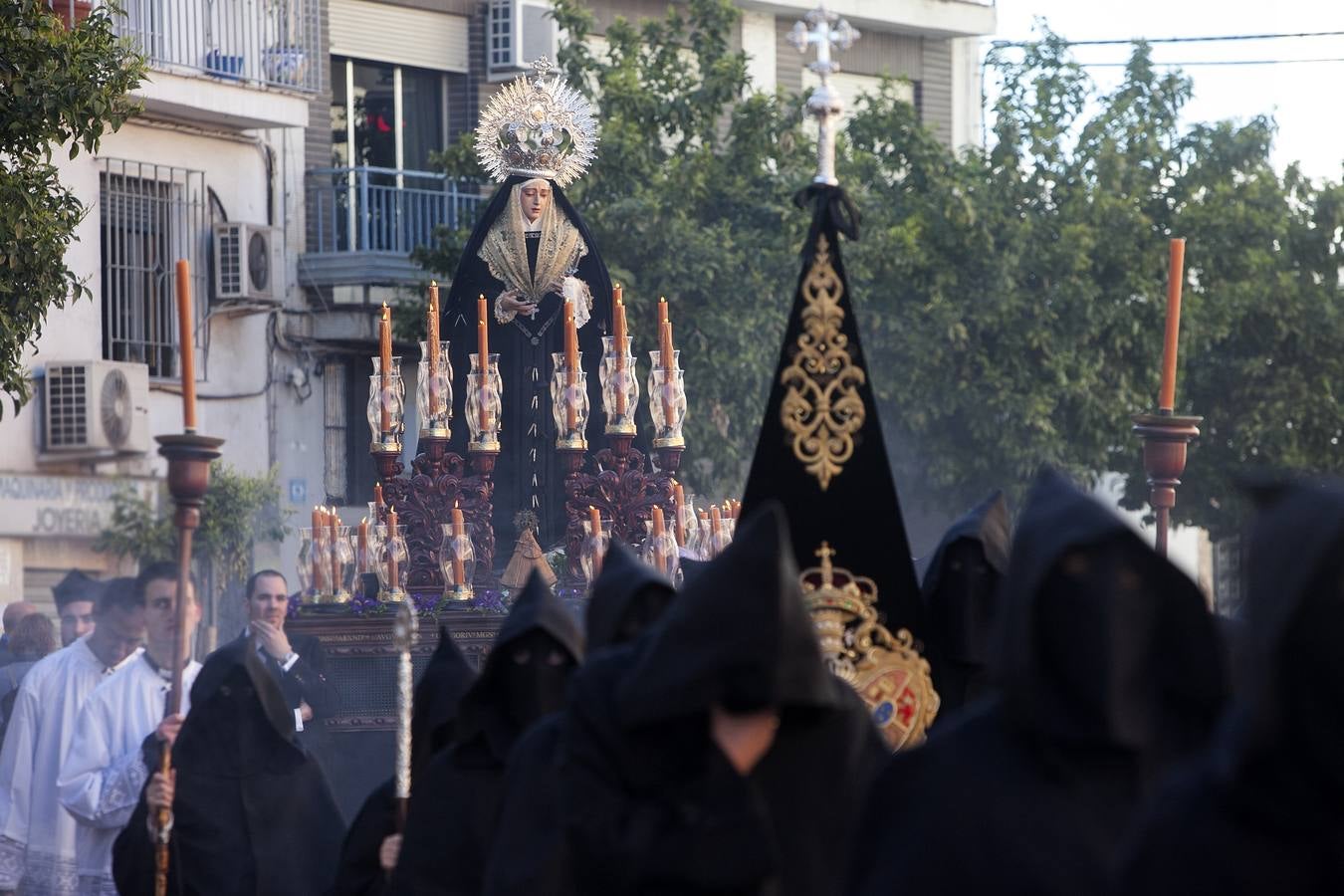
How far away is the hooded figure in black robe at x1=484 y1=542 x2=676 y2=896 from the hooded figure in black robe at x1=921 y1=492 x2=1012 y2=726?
1.39 m

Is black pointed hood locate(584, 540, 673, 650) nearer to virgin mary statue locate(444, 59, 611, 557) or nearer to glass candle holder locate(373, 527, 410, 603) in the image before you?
glass candle holder locate(373, 527, 410, 603)

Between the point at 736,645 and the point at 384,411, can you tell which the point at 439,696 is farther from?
the point at 384,411

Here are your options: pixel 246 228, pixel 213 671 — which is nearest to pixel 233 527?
pixel 246 228

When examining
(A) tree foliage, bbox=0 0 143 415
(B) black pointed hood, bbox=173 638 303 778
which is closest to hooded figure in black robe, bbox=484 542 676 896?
(B) black pointed hood, bbox=173 638 303 778

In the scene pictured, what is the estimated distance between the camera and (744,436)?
18.9 meters

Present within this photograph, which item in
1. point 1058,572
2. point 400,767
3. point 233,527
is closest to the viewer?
point 1058,572

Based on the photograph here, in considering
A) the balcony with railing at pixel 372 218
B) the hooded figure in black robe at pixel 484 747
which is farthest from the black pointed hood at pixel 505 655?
the balcony with railing at pixel 372 218

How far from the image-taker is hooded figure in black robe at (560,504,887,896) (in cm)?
396

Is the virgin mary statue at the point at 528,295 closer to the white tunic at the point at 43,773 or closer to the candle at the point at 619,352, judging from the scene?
the candle at the point at 619,352

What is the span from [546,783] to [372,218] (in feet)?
54.6

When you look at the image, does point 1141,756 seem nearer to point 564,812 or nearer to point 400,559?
point 564,812

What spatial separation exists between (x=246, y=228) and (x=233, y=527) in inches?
101

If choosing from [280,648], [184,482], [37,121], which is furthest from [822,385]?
[37,121]

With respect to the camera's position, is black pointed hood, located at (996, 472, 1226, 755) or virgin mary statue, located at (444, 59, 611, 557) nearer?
black pointed hood, located at (996, 472, 1226, 755)
